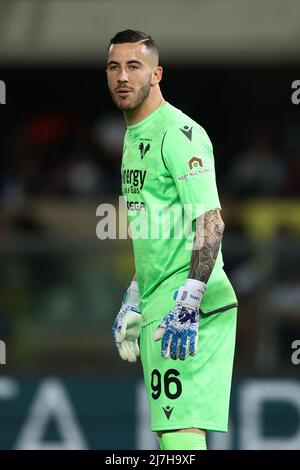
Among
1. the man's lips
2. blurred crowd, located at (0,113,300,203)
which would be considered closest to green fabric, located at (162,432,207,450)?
the man's lips

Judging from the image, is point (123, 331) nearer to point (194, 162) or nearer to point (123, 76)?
point (194, 162)

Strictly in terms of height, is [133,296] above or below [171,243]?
below

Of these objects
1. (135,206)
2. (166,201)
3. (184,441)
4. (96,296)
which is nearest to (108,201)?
(96,296)

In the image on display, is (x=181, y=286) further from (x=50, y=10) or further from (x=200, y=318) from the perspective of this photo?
(x=50, y=10)

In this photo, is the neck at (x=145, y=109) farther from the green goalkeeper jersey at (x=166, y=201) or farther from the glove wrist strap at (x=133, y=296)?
the glove wrist strap at (x=133, y=296)

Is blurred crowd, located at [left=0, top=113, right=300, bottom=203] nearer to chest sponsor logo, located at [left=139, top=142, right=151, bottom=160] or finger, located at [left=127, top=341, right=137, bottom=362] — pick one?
finger, located at [left=127, top=341, right=137, bottom=362]

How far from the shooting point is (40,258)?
402 inches

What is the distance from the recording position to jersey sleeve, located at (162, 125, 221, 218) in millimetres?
5395

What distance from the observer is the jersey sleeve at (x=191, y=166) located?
5.39m

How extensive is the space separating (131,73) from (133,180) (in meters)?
0.47

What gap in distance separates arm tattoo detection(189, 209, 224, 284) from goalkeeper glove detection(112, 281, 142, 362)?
26.2 inches

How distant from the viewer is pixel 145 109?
5.64m

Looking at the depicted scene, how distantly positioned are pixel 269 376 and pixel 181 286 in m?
4.73

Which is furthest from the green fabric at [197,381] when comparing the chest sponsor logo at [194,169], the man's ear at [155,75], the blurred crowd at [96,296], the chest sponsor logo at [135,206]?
the blurred crowd at [96,296]
